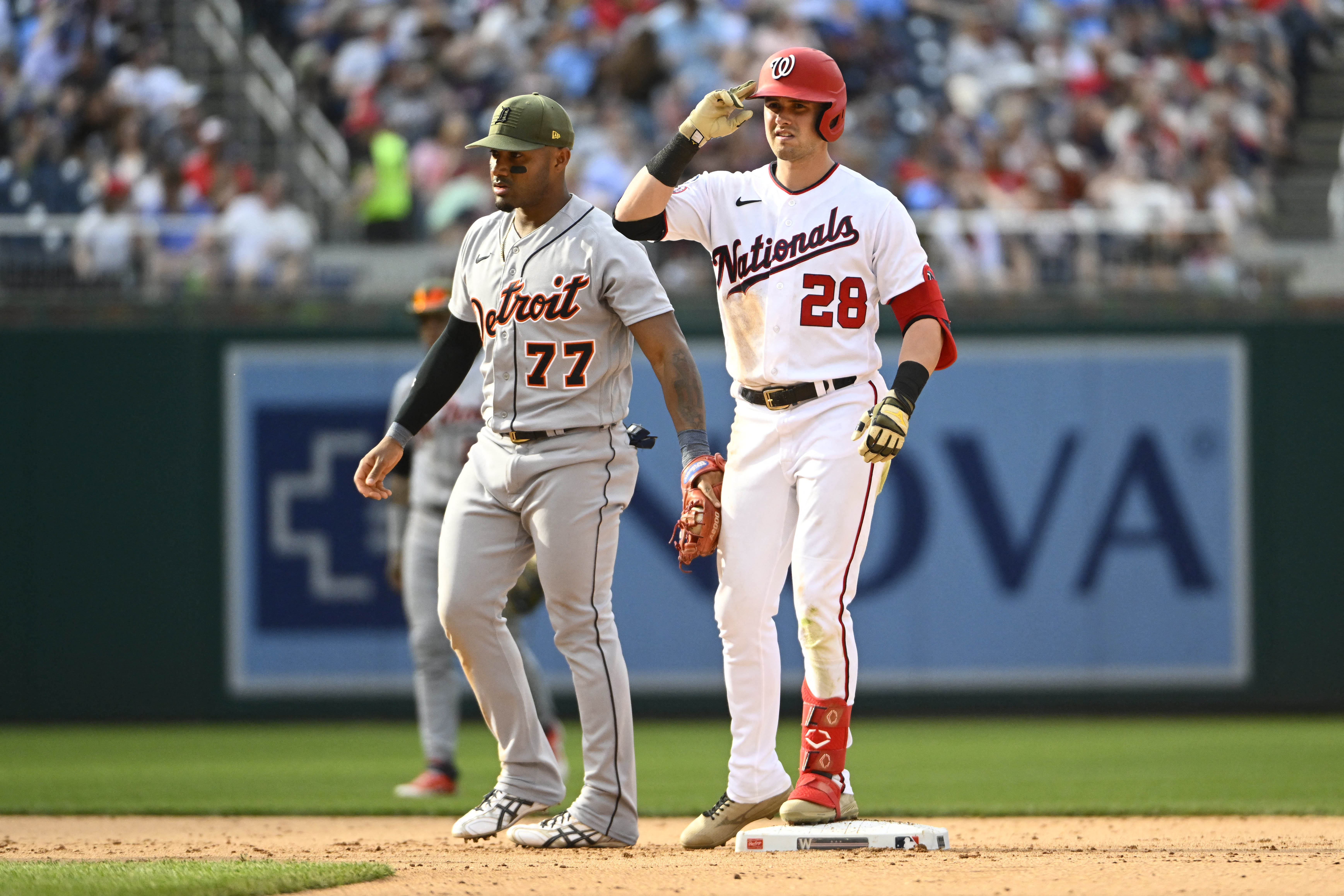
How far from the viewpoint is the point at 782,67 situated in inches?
200

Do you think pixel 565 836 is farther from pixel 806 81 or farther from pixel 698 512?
pixel 806 81

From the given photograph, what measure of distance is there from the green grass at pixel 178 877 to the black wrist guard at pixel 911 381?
189 centimetres

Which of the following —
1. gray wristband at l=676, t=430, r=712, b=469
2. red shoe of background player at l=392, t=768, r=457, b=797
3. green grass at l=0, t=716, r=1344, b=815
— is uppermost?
gray wristband at l=676, t=430, r=712, b=469

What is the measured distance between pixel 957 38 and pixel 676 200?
10588mm

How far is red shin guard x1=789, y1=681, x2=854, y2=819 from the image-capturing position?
5.04 metres

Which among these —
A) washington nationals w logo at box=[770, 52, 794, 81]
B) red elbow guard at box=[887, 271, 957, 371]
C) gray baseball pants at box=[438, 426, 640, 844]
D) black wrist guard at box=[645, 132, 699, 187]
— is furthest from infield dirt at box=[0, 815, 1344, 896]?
washington nationals w logo at box=[770, 52, 794, 81]

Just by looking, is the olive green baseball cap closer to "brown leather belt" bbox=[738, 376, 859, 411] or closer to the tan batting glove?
the tan batting glove

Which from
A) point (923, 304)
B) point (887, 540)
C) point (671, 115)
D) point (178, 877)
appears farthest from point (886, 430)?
point (671, 115)

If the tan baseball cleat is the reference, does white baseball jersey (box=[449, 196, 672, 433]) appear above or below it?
above

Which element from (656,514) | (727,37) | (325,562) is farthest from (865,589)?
(727,37)

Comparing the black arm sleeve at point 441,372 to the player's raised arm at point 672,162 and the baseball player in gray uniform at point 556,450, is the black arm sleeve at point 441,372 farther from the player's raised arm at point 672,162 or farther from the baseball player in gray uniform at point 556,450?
the player's raised arm at point 672,162

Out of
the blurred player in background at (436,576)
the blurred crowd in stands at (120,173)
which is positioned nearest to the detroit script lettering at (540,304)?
the blurred player in background at (436,576)

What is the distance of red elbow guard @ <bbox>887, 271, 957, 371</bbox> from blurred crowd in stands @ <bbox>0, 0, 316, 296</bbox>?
6.96 metres

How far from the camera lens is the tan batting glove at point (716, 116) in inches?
199
